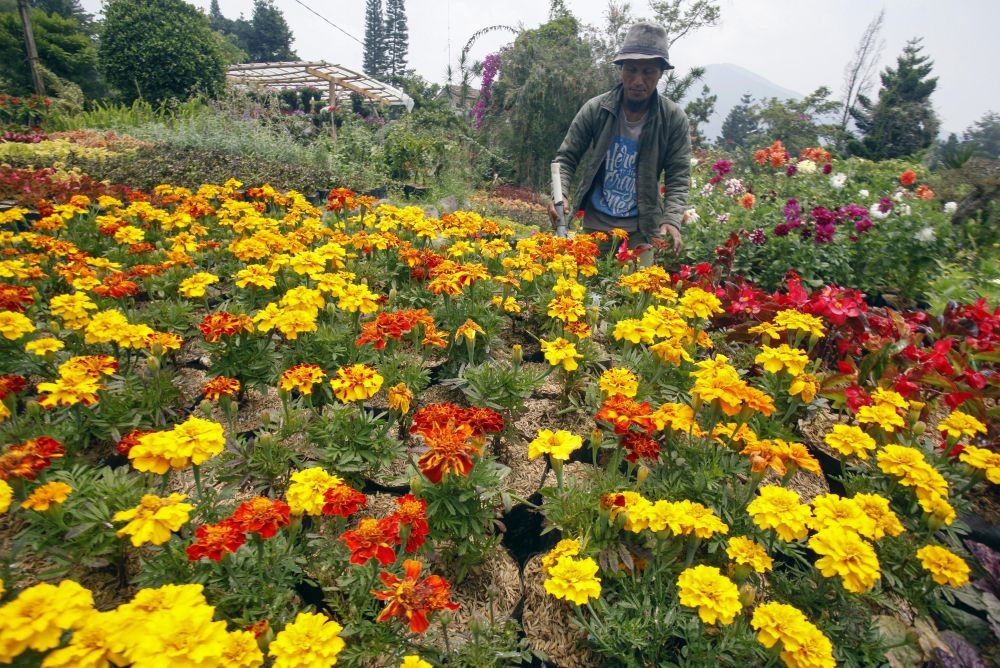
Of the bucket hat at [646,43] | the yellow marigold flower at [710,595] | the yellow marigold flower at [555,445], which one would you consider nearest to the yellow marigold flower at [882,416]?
the yellow marigold flower at [710,595]

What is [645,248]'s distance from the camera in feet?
11.9

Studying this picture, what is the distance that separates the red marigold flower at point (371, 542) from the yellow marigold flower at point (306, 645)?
0.61 ft

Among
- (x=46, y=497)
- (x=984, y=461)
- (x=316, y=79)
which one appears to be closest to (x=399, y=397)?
(x=46, y=497)

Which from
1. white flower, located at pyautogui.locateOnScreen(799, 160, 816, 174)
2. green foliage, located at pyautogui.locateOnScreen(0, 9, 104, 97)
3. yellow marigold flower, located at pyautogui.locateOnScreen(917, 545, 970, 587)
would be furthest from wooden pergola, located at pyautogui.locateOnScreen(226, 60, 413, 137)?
yellow marigold flower, located at pyautogui.locateOnScreen(917, 545, 970, 587)

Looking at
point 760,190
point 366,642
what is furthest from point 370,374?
point 760,190

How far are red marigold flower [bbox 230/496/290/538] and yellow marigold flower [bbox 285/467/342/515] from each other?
0.05 metres

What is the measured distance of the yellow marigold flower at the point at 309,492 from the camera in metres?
1.38

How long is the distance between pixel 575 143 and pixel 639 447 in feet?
10.4

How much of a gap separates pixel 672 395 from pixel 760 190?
557 centimetres

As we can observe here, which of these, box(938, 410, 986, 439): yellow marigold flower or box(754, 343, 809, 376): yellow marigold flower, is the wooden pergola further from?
box(938, 410, 986, 439): yellow marigold flower

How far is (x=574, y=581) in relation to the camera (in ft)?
4.43

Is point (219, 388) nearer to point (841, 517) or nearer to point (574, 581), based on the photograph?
point (574, 581)

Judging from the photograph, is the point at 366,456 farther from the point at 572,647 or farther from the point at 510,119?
the point at 510,119

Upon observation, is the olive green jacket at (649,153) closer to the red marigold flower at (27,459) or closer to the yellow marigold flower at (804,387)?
the yellow marigold flower at (804,387)
